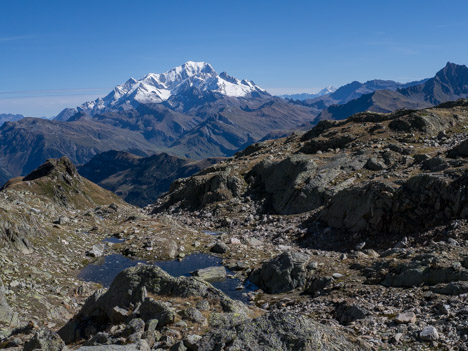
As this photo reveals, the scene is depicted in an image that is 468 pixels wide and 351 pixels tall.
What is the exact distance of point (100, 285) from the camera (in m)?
32.8

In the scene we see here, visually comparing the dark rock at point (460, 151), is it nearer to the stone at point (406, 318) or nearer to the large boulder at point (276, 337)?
the stone at point (406, 318)

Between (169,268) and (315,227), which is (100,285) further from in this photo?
(315,227)

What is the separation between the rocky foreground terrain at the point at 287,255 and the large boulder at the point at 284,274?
12cm

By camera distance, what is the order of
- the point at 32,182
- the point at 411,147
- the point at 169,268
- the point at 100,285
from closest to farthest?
1. the point at 100,285
2. the point at 169,268
3. the point at 411,147
4. the point at 32,182

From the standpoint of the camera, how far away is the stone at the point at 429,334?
16616 millimetres

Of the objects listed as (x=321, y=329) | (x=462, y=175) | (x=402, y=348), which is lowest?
(x=402, y=348)

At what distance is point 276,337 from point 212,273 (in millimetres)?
20956

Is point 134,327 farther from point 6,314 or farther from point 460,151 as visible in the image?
point 460,151

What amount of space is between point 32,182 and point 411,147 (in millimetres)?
157693

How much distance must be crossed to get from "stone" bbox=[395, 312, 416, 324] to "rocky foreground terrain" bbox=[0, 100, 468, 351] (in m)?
0.08

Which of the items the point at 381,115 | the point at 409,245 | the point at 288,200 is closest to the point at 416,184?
the point at 409,245

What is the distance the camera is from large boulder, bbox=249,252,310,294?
97.2 feet

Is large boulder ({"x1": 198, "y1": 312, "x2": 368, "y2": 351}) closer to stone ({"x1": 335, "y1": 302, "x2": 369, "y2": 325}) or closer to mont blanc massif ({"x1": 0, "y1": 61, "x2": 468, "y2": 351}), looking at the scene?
mont blanc massif ({"x1": 0, "y1": 61, "x2": 468, "y2": 351})

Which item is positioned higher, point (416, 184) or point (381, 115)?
point (381, 115)
